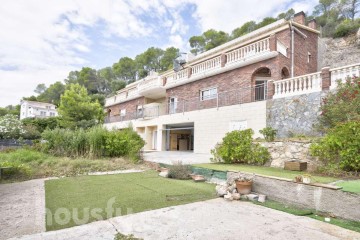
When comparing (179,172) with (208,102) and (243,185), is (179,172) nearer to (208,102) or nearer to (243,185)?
(243,185)

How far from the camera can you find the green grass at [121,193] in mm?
4570

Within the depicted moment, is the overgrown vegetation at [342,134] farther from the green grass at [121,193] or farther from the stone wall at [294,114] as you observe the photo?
the green grass at [121,193]

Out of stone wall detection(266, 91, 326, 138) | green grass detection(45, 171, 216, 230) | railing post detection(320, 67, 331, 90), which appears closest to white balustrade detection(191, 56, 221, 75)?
stone wall detection(266, 91, 326, 138)

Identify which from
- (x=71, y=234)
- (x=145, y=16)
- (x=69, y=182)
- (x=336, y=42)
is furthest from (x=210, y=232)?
(x=336, y=42)

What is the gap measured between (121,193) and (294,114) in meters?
8.72

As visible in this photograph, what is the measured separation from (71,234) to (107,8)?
30.7 feet

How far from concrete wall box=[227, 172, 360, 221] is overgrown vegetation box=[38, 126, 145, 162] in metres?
7.08

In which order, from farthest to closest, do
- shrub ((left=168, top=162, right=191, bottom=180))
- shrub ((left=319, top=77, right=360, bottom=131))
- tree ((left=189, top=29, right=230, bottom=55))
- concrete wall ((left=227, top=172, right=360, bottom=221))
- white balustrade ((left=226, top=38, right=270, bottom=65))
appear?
tree ((left=189, top=29, right=230, bottom=55)) → white balustrade ((left=226, top=38, right=270, bottom=65)) → shrub ((left=319, top=77, right=360, bottom=131)) → shrub ((left=168, top=162, right=191, bottom=180)) → concrete wall ((left=227, top=172, right=360, bottom=221))

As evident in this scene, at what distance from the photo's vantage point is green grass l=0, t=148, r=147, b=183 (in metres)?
7.74

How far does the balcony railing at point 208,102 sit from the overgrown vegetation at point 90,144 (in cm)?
623

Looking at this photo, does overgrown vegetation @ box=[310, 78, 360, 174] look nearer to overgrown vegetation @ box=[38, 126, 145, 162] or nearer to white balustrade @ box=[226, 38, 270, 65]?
white balustrade @ box=[226, 38, 270, 65]

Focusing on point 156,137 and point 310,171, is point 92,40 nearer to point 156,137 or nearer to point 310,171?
point 156,137

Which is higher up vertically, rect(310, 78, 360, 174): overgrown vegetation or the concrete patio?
rect(310, 78, 360, 174): overgrown vegetation

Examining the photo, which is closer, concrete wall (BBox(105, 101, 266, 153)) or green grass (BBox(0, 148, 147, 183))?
green grass (BBox(0, 148, 147, 183))
